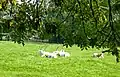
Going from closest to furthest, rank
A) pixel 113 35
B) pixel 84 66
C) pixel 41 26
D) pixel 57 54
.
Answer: pixel 113 35, pixel 41 26, pixel 84 66, pixel 57 54

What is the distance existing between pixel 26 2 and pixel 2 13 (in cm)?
45

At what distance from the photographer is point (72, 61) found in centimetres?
2398

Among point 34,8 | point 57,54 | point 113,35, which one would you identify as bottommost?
point 57,54

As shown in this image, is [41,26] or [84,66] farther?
[84,66]

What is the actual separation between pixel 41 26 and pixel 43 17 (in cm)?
23

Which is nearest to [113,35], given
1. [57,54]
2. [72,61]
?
[72,61]

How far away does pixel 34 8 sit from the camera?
4.52m

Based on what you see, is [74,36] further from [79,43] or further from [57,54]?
[57,54]

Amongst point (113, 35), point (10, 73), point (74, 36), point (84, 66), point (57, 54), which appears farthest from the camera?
point (57, 54)

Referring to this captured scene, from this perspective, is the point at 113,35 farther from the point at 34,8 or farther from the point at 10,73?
the point at 10,73

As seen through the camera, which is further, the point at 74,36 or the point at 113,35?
the point at 74,36

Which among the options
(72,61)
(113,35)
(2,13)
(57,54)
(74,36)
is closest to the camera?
(113,35)

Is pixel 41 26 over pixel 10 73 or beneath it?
over

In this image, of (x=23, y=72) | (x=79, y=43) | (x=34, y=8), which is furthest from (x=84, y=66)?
(x=34, y=8)
